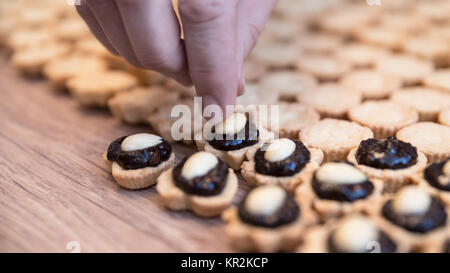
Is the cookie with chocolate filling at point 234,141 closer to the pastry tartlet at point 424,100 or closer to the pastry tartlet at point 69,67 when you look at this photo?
the pastry tartlet at point 424,100

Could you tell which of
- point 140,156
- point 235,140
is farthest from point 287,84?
point 140,156

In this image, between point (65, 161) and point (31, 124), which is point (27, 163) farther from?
point (31, 124)

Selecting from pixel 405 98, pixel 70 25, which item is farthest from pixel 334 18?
pixel 70 25

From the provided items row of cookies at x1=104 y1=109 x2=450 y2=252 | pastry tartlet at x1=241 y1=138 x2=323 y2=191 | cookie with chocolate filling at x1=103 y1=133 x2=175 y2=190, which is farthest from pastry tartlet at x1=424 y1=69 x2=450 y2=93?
cookie with chocolate filling at x1=103 y1=133 x2=175 y2=190

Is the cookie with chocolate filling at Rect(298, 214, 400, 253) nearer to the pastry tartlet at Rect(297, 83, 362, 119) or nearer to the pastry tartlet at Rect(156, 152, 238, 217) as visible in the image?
the pastry tartlet at Rect(156, 152, 238, 217)

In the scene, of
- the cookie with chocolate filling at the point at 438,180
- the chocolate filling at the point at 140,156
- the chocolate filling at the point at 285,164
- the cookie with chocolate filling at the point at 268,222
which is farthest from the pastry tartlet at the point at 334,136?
the chocolate filling at the point at 140,156

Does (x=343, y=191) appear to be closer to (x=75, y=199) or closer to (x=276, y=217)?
(x=276, y=217)
